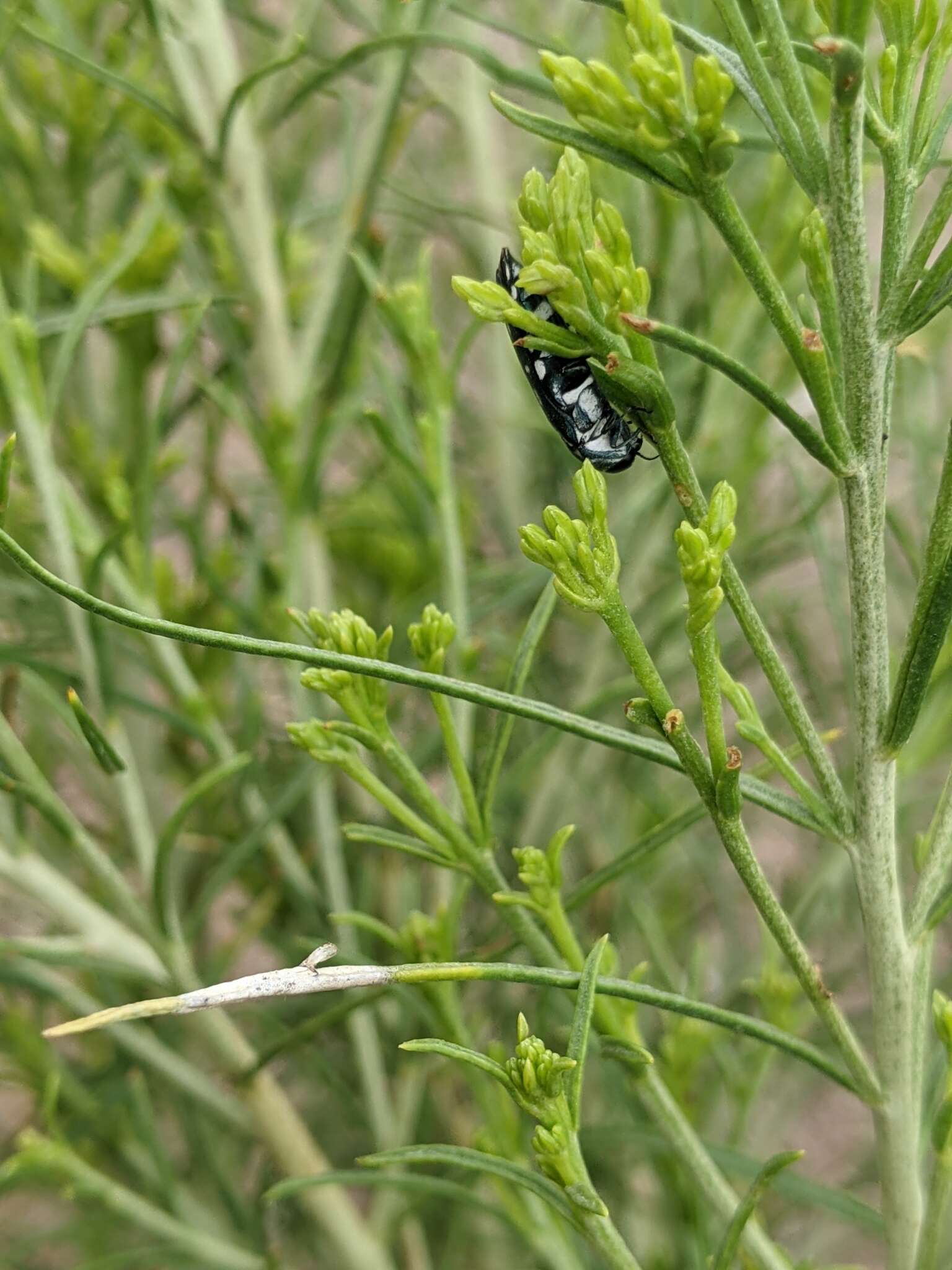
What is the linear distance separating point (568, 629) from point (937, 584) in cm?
85

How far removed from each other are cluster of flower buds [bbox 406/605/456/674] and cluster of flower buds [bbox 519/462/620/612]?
120mm

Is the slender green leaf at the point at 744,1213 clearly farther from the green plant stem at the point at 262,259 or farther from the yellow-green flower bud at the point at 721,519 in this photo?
the green plant stem at the point at 262,259

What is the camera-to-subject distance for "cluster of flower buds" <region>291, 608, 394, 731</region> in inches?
17.3

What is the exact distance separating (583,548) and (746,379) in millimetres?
69

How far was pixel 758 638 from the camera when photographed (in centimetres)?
37

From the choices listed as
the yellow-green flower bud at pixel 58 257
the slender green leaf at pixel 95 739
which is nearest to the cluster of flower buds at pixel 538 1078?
the slender green leaf at pixel 95 739

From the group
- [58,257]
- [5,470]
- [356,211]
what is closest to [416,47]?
[356,211]

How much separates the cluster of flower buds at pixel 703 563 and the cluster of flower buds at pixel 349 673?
14 centimetres

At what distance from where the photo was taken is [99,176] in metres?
0.98

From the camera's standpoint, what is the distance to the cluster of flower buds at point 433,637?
0.47 metres

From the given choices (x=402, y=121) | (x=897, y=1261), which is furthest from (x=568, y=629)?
(x=897, y=1261)

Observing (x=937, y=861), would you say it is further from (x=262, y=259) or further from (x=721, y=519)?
(x=262, y=259)

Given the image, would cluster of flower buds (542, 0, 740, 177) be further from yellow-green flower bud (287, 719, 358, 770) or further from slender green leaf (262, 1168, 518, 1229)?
slender green leaf (262, 1168, 518, 1229)

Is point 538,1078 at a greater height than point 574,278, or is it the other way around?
point 574,278
